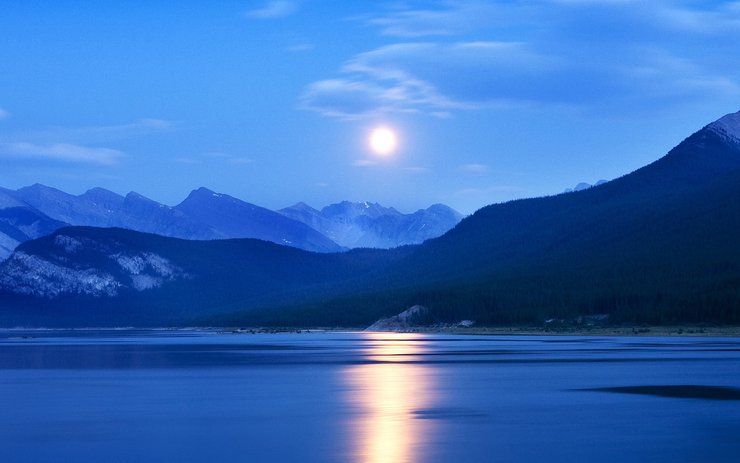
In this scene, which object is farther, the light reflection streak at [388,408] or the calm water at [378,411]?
the light reflection streak at [388,408]

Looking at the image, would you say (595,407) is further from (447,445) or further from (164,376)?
(164,376)

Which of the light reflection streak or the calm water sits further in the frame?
the light reflection streak

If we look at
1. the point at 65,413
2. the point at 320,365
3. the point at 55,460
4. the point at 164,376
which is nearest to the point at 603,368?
the point at 320,365

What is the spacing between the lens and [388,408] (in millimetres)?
70188

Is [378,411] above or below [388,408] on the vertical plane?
below

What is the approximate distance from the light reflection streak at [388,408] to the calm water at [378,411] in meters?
0.10

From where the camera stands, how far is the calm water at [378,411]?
5156 centimetres

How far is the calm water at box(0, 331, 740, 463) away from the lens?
51562mm

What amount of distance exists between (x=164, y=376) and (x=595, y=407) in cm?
4189

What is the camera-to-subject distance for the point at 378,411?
6881 centimetres

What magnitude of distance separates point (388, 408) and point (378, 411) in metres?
1.50

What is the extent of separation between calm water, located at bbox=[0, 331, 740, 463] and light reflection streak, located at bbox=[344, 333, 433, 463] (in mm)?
103

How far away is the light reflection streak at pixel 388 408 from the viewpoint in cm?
5220

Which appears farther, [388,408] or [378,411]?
[388,408]
